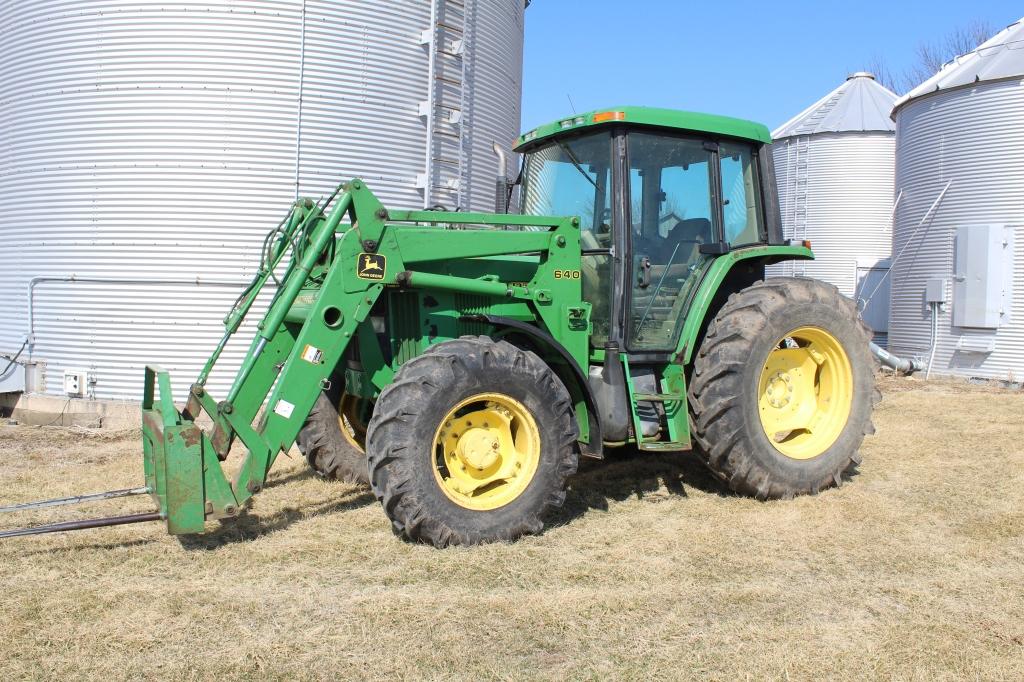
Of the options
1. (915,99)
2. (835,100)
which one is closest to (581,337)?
→ (915,99)

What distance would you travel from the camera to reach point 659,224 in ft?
18.7

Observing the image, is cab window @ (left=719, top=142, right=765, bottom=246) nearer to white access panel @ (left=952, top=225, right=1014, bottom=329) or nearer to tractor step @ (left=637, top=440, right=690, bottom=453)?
tractor step @ (left=637, top=440, right=690, bottom=453)

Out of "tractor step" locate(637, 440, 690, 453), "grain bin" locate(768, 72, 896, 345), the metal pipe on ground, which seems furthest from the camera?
"grain bin" locate(768, 72, 896, 345)

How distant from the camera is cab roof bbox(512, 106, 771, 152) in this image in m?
5.44

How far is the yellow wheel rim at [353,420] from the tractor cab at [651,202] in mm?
1722

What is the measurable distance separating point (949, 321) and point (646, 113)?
10392 millimetres

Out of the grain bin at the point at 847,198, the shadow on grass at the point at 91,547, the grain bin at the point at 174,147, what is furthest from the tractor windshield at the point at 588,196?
the grain bin at the point at 847,198

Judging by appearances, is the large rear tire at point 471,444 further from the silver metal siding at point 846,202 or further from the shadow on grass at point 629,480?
the silver metal siding at point 846,202

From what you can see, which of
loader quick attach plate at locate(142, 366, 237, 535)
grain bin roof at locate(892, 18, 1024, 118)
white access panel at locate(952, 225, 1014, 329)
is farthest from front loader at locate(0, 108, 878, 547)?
grain bin roof at locate(892, 18, 1024, 118)

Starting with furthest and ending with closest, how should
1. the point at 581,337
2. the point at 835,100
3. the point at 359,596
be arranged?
the point at 835,100, the point at 581,337, the point at 359,596

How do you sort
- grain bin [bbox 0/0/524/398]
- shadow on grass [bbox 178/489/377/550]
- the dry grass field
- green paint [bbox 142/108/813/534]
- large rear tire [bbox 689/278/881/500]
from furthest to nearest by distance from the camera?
grain bin [bbox 0/0/524/398], large rear tire [bbox 689/278/881/500], shadow on grass [bbox 178/489/377/550], green paint [bbox 142/108/813/534], the dry grass field

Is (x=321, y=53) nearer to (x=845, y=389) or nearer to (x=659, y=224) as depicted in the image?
(x=659, y=224)

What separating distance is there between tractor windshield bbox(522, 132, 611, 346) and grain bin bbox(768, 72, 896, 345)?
1386 cm

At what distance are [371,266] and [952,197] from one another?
12100 millimetres
